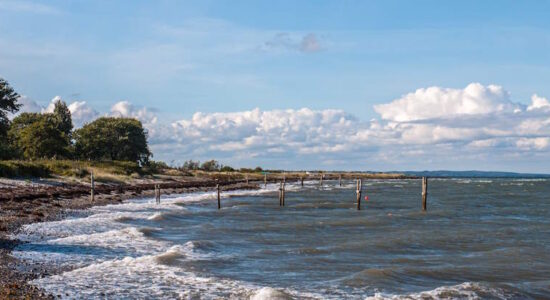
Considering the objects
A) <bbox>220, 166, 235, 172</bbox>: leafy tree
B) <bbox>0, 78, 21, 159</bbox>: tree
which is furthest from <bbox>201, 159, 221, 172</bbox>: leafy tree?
<bbox>0, 78, 21, 159</bbox>: tree

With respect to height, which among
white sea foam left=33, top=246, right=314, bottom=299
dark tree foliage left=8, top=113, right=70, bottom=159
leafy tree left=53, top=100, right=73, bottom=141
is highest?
leafy tree left=53, top=100, right=73, bottom=141

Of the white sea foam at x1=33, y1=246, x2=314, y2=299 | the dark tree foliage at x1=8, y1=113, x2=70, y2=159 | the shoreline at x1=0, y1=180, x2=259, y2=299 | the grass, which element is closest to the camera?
the shoreline at x1=0, y1=180, x2=259, y2=299

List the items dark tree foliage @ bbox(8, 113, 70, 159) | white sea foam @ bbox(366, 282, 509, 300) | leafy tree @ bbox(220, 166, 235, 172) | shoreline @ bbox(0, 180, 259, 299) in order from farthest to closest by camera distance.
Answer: leafy tree @ bbox(220, 166, 235, 172), dark tree foliage @ bbox(8, 113, 70, 159), white sea foam @ bbox(366, 282, 509, 300), shoreline @ bbox(0, 180, 259, 299)

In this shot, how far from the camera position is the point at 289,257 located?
72.0ft

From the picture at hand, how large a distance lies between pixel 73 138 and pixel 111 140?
22.0ft

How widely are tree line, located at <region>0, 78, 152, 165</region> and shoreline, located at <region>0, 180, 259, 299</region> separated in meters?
19.4

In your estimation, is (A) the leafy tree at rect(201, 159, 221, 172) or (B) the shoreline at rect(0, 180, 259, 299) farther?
(A) the leafy tree at rect(201, 159, 221, 172)

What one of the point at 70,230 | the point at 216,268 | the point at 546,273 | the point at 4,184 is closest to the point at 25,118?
the point at 4,184

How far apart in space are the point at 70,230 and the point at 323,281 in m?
15.1

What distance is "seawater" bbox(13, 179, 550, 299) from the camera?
52.3 ft

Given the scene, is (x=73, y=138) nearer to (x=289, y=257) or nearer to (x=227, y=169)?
(x=227, y=169)

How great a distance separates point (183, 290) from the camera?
15508mm

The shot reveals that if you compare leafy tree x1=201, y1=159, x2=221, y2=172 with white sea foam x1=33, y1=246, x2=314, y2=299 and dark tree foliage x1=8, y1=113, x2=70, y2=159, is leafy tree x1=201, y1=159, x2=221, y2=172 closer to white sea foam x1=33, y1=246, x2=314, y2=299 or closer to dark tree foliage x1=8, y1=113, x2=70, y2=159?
dark tree foliage x1=8, y1=113, x2=70, y2=159

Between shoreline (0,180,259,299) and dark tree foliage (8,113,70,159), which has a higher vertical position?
dark tree foliage (8,113,70,159)
